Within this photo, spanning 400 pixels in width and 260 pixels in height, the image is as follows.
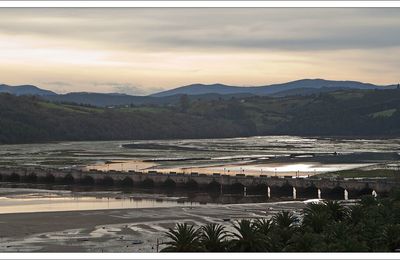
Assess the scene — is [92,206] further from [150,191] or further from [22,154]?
[22,154]

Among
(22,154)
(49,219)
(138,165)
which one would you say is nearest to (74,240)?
(49,219)

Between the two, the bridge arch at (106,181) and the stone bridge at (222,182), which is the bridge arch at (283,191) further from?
the bridge arch at (106,181)

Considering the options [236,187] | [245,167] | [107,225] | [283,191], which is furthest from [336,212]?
[245,167]

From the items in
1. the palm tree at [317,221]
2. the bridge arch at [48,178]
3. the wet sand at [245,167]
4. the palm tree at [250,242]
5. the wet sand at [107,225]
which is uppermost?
the wet sand at [245,167]

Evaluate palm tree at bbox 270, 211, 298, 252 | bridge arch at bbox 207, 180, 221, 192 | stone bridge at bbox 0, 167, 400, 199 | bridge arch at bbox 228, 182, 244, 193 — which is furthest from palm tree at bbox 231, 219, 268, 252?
bridge arch at bbox 207, 180, 221, 192

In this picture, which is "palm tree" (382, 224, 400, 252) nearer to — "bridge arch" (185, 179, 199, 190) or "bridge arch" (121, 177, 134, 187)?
"bridge arch" (185, 179, 199, 190)

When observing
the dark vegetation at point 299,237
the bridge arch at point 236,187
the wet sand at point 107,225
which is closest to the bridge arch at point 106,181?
the bridge arch at point 236,187
